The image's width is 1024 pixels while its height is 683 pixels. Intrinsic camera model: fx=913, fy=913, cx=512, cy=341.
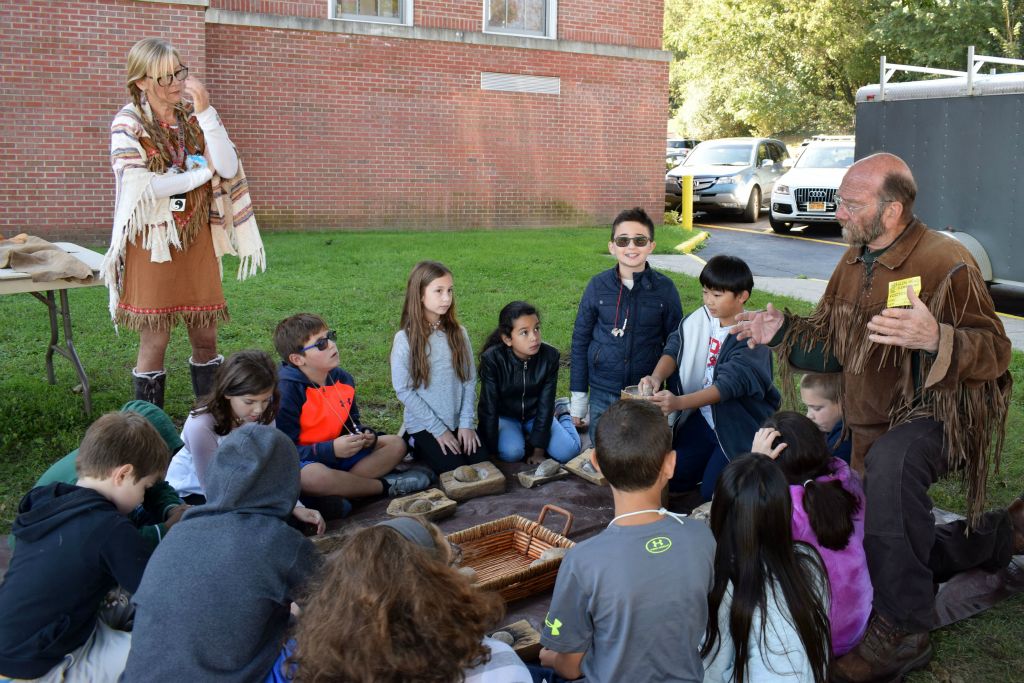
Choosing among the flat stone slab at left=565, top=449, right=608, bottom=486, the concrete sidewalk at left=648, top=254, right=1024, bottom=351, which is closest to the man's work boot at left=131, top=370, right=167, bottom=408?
the flat stone slab at left=565, top=449, right=608, bottom=486

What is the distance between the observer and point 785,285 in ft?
36.2

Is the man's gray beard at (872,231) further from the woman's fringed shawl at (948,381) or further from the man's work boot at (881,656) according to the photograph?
the man's work boot at (881,656)

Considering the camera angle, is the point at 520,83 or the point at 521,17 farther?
the point at 520,83

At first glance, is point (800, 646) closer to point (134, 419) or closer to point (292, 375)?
point (134, 419)

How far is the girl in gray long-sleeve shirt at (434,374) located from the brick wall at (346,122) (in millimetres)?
9271

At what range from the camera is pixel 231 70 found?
44.7ft

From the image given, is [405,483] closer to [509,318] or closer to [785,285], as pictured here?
[509,318]

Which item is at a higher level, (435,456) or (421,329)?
(421,329)

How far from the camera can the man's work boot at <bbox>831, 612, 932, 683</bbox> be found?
3184mm

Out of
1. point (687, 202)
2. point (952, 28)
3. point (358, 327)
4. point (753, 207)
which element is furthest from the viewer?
point (952, 28)

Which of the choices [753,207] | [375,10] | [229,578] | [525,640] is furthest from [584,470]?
A: [753,207]

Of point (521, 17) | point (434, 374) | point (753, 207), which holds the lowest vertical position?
point (434, 374)

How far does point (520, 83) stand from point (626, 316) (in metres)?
11.6

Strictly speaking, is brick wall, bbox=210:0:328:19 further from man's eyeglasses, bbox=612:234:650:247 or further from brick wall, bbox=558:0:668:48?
man's eyeglasses, bbox=612:234:650:247
